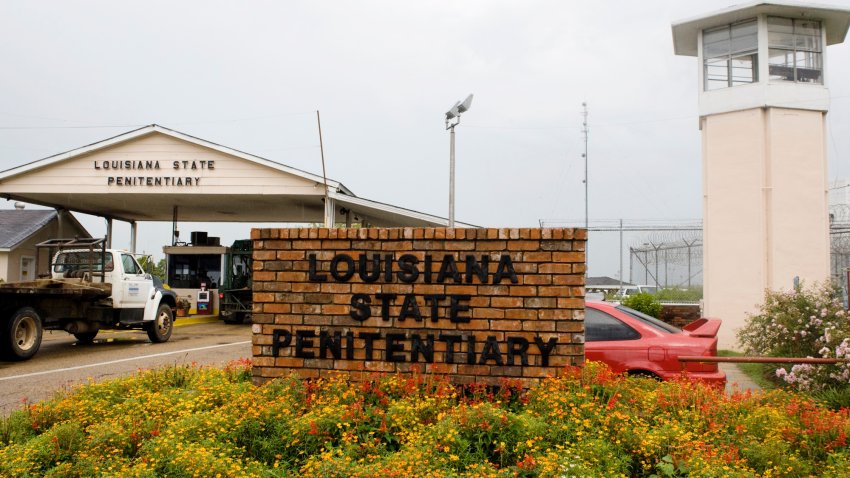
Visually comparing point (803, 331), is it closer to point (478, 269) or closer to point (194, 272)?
point (478, 269)

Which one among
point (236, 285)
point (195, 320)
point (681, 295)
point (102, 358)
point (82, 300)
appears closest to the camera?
point (102, 358)

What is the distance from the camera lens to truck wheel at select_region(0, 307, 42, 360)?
11.4 meters

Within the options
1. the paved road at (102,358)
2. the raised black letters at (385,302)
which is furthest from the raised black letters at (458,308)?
the paved road at (102,358)

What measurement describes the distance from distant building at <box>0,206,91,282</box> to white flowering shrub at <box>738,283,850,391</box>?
21.8 m

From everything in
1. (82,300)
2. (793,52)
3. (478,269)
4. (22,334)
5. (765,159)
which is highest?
(793,52)

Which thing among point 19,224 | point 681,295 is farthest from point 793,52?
point 19,224

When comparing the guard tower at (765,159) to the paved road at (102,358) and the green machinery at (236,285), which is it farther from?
the green machinery at (236,285)

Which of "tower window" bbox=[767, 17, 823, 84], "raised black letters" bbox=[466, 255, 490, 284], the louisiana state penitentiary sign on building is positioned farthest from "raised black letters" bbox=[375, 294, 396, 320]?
"tower window" bbox=[767, 17, 823, 84]

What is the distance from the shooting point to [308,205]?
24109 mm

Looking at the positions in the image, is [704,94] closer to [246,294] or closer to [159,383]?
[159,383]

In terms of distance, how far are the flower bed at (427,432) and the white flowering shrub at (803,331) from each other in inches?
117

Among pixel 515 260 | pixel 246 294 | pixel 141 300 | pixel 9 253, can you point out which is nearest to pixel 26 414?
pixel 515 260

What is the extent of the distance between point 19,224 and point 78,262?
505 inches

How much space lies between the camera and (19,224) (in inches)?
963
